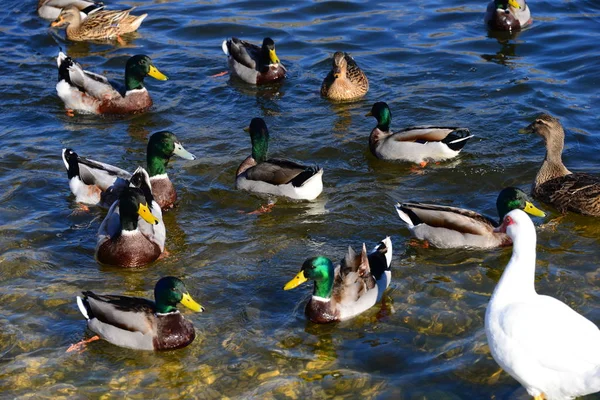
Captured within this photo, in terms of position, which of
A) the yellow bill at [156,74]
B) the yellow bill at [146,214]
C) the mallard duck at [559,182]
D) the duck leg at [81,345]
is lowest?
the duck leg at [81,345]

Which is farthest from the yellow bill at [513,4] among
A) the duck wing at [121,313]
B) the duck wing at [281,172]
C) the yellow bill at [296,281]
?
the duck wing at [121,313]

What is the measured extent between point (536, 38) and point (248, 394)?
9746 mm

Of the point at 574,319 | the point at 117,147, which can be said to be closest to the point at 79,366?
the point at 574,319

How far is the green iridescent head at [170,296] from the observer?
7543 mm

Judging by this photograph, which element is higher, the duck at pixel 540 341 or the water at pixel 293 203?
the duck at pixel 540 341

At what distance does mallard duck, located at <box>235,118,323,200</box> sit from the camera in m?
10.0

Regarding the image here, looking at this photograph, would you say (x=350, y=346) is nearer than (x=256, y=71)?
Yes

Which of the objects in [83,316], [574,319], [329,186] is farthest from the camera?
[329,186]

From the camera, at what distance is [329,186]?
10.6m

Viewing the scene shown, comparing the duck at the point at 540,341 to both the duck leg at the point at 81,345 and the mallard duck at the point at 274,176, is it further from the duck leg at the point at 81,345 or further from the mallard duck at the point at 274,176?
the mallard duck at the point at 274,176

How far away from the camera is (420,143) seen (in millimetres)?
10891

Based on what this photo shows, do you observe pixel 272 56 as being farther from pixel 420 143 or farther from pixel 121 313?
pixel 121 313

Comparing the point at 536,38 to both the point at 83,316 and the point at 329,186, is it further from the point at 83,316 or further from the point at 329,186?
the point at 83,316

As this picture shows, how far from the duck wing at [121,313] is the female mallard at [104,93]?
17.6 ft
